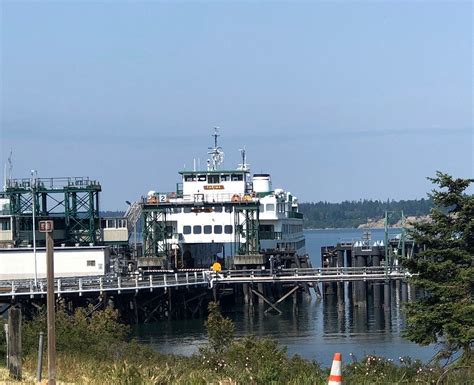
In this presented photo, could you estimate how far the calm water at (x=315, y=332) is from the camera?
42469 mm

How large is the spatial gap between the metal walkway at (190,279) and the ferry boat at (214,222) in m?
3.86

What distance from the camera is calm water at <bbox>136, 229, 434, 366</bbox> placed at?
42.5 metres

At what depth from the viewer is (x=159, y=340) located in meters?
48.1

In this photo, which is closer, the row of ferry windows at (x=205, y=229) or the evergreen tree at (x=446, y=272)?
the evergreen tree at (x=446, y=272)

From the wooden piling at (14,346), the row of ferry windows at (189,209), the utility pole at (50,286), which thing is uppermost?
the row of ferry windows at (189,209)

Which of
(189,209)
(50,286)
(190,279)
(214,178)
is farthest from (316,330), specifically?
(50,286)

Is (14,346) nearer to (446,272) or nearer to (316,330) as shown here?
(446,272)

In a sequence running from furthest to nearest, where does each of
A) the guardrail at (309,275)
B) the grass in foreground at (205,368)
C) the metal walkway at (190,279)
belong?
1. the guardrail at (309,275)
2. the metal walkway at (190,279)
3. the grass in foreground at (205,368)

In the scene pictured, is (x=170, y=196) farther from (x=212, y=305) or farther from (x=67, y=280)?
(x=212, y=305)

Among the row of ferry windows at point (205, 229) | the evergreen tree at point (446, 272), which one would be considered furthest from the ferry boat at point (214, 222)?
the evergreen tree at point (446, 272)

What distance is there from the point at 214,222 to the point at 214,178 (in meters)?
3.16

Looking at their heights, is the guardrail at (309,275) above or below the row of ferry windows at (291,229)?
below

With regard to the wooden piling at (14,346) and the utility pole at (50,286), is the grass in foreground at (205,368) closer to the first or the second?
the wooden piling at (14,346)

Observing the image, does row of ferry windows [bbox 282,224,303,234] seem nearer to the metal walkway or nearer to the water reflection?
the water reflection
